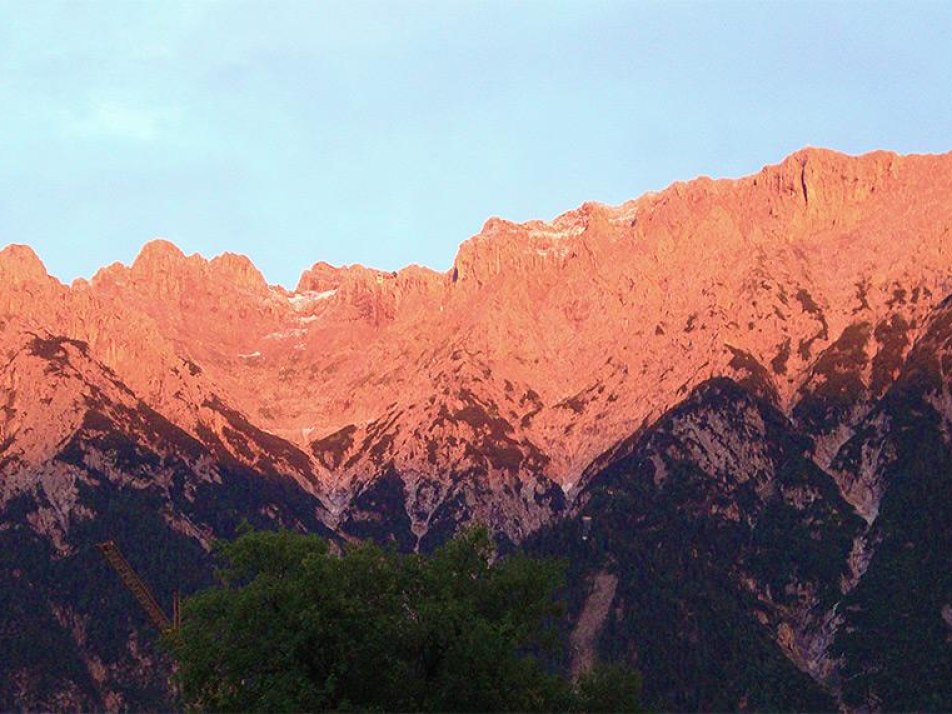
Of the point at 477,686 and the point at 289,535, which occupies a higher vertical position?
the point at 289,535

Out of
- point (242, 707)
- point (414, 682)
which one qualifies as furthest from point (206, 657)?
point (414, 682)

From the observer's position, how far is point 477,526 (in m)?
92.2

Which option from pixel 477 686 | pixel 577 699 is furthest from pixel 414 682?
pixel 577 699

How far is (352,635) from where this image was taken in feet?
271

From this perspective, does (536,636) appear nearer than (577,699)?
Yes

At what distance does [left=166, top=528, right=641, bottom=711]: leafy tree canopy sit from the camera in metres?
81.9

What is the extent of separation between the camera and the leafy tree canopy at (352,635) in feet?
269

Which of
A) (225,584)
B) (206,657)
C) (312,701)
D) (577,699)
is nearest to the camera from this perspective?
(312,701)

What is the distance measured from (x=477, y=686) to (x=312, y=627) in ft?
27.5

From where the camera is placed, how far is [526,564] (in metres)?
93.0

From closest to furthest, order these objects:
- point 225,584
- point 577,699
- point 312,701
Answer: point 312,701 → point 225,584 → point 577,699

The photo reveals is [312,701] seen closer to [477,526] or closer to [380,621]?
[380,621]

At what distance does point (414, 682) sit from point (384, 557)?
307 inches

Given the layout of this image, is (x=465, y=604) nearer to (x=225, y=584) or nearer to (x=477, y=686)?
(x=477, y=686)
